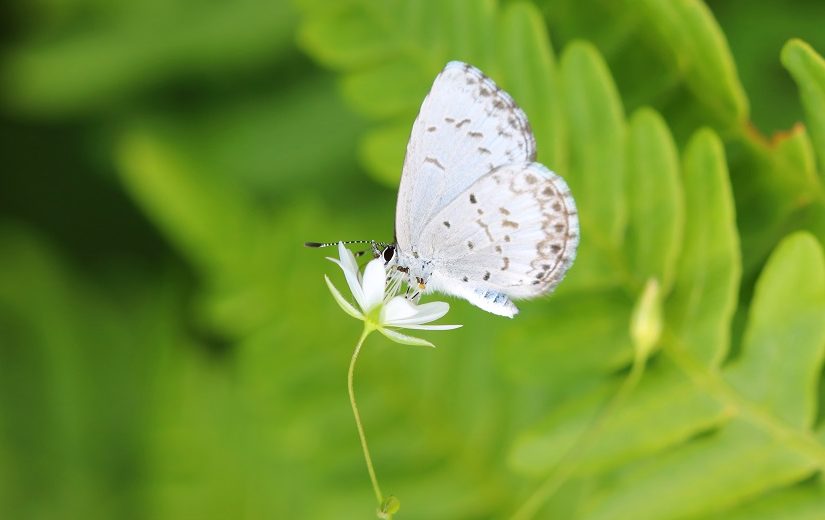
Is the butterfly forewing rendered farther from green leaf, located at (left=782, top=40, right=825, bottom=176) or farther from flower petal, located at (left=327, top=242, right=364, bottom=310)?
green leaf, located at (left=782, top=40, right=825, bottom=176)

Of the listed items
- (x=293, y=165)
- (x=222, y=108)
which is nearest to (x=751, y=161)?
(x=293, y=165)

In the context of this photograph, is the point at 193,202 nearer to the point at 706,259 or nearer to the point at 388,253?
the point at 388,253

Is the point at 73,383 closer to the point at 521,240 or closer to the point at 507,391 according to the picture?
the point at 507,391

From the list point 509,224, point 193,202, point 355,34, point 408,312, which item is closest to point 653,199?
point 509,224

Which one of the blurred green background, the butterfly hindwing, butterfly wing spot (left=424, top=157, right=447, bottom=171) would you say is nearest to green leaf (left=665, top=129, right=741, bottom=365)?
the blurred green background

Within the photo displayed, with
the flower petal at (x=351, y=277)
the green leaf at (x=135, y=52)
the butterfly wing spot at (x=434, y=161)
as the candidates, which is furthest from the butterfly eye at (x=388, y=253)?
the green leaf at (x=135, y=52)
